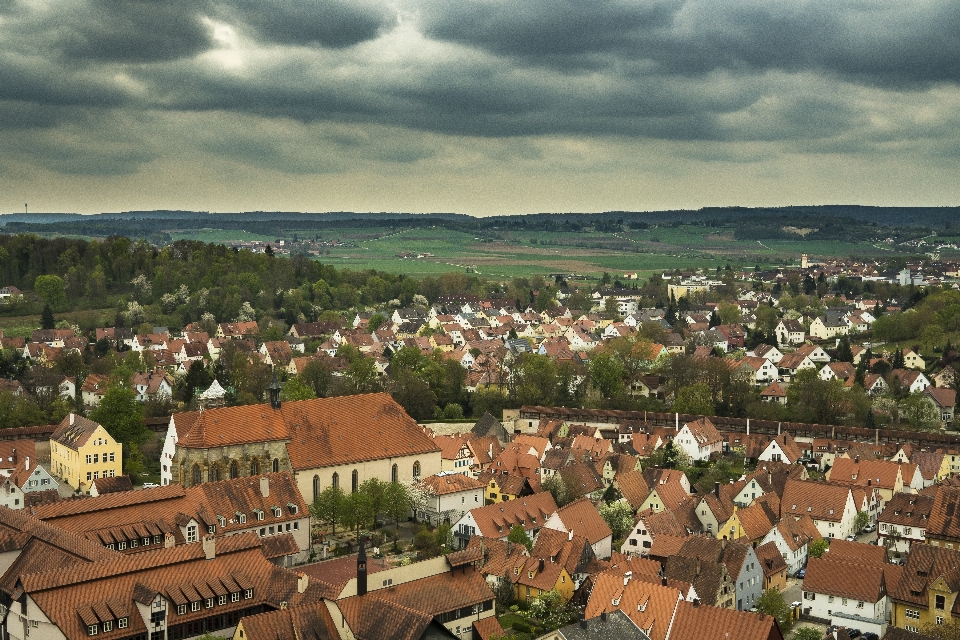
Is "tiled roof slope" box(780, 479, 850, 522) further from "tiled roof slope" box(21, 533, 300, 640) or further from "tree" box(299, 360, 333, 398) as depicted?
"tree" box(299, 360, 333, 398)

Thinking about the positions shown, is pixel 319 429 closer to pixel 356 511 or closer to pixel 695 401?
pixel 356 511

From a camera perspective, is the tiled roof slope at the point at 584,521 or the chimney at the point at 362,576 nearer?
the chimney at the point at 362,576

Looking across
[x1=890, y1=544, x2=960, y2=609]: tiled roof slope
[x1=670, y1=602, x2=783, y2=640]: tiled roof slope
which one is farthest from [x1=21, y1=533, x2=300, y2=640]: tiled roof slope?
[x1=890, y1=544, x2=960, y2=609]: tiled roof slope

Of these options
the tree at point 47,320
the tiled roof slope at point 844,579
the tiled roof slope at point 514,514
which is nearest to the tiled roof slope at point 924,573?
the tiled roof slope at point 844,579

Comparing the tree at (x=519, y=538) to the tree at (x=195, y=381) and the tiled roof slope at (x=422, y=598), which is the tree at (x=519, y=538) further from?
the tree at (x=195, y=381)

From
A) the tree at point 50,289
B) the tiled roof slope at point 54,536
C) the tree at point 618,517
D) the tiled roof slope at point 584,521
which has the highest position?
the tree at point 50,289

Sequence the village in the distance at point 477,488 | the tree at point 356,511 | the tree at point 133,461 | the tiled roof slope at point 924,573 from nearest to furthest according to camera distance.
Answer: the village in the distance at point 477,488, the tiled roof slope at point 924,573, the tree at point 356,511, the tree at point 133,461
